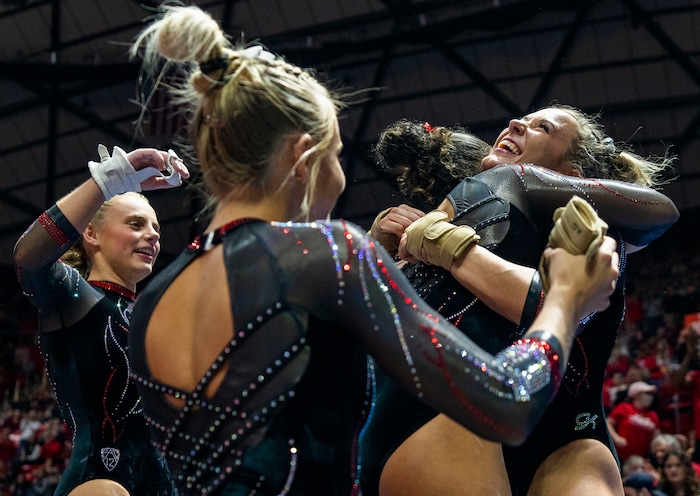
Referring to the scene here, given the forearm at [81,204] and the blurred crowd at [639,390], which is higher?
the forearm at [81,204]

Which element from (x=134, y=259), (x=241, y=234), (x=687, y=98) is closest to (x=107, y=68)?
(x=687, y=98)

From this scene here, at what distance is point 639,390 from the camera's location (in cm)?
632

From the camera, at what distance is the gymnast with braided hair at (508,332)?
174cm

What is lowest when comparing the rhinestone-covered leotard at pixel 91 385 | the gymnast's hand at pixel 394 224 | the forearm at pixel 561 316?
the rhinestone-covered leotard at pixel 91 385

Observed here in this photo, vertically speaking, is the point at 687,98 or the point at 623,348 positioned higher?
the point at 687,98

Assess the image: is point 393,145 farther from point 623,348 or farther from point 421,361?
point 623,348

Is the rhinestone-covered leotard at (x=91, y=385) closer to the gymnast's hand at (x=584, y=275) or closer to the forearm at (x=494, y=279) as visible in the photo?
the forearm at (x=494, y=279)

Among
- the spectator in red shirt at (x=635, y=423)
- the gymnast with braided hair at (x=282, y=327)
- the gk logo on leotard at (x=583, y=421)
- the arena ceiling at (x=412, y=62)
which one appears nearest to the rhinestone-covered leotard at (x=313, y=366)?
the gymnast with braided hair at (x=282, y=327)

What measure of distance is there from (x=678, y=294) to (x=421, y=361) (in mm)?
10098

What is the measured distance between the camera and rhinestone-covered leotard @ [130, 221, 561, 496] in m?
1.18

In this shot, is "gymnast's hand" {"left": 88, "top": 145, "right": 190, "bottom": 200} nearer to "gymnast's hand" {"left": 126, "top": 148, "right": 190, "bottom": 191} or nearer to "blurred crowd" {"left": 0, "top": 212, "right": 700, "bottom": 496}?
"gymnast's hand" {"left": 126, "top": 148, "right": 190, "bottom": 191}

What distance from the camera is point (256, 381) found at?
1199 millimetres

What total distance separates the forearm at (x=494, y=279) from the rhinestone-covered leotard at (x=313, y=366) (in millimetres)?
508

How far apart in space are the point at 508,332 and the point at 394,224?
0.44 m
